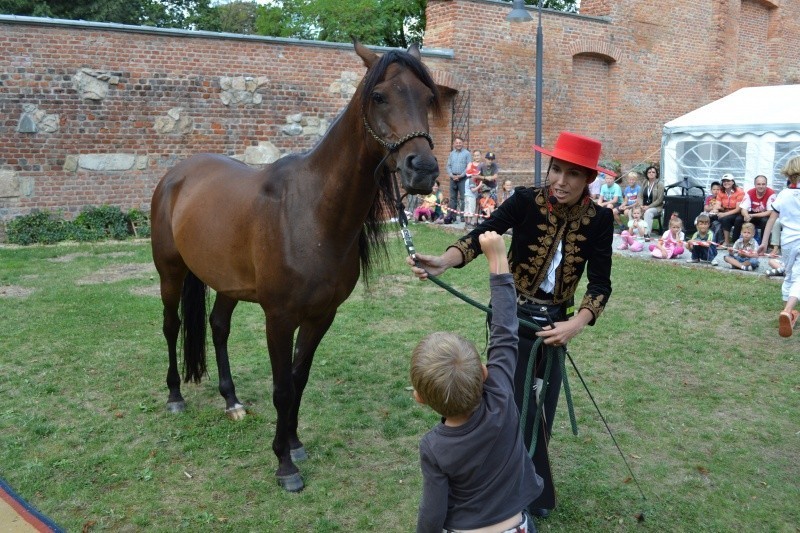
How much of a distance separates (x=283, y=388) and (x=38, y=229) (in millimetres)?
9671

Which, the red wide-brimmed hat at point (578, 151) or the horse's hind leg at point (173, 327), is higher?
the red wide-brimmed hat at point (578, 151)

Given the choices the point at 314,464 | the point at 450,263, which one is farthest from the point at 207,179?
the point at 450,263

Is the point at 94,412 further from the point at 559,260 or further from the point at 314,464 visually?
the point at 559,260

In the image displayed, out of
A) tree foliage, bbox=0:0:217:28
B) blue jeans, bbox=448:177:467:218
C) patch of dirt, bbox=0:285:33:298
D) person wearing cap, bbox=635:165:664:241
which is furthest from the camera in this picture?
tree foliage, bbox=0:0:217:28

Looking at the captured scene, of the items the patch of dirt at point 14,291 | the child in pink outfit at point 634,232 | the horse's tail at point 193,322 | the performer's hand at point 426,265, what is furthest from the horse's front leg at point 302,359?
the child in pink outfit at point 634,232

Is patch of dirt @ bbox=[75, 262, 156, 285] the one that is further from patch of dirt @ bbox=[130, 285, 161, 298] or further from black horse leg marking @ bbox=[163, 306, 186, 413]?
black horse leg marking @ bbox=[163, 306, 186, 413]

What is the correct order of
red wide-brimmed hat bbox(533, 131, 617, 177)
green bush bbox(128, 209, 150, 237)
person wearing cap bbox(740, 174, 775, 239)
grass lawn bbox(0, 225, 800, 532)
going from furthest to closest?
green bush bbox(128, 209, 150, 237) < person wearing cap bbox(740, 174, 775, 239) < grass lawn bbox(0, 225, 800, 532) < red wide-brimmed hat bbox(533, 131, 617, 177)

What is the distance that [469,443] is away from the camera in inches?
75.2

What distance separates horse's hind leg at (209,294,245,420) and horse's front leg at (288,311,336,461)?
72 cm

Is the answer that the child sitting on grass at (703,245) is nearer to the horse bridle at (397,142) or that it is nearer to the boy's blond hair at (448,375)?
the horse bridle at (397,142)

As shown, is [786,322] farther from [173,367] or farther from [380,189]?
[173,367]

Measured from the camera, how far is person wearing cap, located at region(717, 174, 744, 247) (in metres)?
11.2

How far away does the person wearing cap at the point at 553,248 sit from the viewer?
2.81 m

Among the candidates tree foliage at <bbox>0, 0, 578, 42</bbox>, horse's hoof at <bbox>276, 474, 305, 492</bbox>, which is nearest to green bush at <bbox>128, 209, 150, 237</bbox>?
horse's hoof at <bbox>276, 474, 305, 492</bbox>
